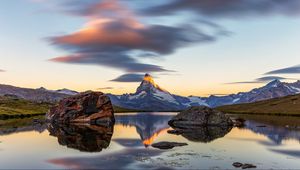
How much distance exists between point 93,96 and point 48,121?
2598 centimetres

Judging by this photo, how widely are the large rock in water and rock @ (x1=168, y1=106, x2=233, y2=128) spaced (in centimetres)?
4142

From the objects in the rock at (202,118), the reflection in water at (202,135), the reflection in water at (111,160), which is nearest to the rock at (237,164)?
the reflection in water at (111,160)

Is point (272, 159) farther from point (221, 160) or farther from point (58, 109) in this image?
point (58, 109)

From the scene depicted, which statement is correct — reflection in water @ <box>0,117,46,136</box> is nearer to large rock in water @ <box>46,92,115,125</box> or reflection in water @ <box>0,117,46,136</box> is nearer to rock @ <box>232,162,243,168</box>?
large rock in water @ <box>46,92,115,125</box>

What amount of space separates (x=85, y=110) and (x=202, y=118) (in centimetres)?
5811

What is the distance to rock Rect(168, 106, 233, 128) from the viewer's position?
141 m

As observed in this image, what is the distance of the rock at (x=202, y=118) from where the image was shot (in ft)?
463

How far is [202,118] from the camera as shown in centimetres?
14125

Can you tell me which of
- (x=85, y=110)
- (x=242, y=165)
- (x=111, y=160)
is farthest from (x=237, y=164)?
(x=85, y=110)

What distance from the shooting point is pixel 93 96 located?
6850 inches

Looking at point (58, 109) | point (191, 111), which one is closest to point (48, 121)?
point (58, 109)

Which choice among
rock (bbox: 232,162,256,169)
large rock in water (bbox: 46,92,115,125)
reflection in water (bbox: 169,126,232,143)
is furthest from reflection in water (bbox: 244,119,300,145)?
large rock in water (bbox: 46,92,115,125)

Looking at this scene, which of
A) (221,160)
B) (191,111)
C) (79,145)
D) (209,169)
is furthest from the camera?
(191,111)

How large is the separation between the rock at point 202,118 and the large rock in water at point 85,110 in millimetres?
41423
